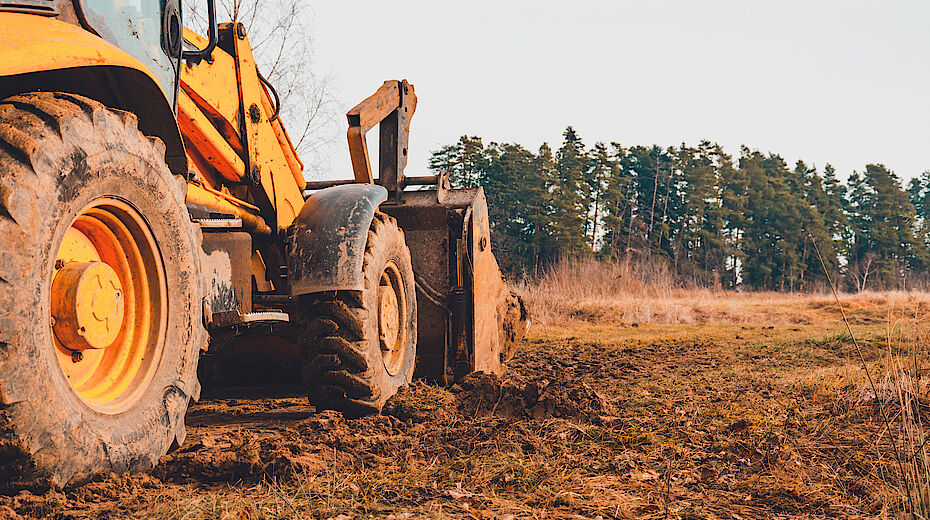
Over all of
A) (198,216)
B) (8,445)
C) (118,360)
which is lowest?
(8,445)

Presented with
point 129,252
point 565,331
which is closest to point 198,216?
point 129,252

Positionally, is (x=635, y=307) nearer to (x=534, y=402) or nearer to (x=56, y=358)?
(x=534, y=402)

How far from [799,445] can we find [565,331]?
10.7 m

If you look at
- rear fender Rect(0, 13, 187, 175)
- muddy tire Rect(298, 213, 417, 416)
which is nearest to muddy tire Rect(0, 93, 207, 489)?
rear fender Rect(0, 13, 187, 175)

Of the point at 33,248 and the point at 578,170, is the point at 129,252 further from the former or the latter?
the point at 578,170

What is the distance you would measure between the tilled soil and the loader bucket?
1.76ft

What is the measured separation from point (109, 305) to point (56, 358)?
1.19 ft

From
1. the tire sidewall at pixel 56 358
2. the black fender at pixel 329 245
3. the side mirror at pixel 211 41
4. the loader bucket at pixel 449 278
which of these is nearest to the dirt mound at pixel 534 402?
the loader bucket at pixel 449 278

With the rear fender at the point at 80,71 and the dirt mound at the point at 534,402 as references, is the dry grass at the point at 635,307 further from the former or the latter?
the rear fender at the point at 80,71

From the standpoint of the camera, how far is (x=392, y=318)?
5324mm

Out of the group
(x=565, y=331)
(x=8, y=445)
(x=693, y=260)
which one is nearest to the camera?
(x=8, y=445)

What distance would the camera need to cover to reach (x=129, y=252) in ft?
10.1

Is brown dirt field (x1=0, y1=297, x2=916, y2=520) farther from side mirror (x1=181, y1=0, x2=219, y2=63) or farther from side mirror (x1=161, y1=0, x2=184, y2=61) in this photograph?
side mirror (x1=181, y1=0, x2=219, y2=63)

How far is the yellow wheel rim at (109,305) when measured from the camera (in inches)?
104
